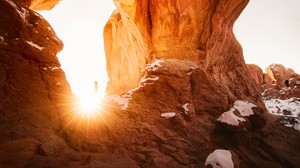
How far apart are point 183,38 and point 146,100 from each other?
5.34 m

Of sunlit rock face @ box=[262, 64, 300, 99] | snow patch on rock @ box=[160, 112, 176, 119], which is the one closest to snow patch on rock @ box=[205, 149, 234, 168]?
snow patch on rock @ box=[160, 112, 176, 119]

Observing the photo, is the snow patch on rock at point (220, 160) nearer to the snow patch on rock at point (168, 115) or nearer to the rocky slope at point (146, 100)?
the rocky slope at point (146, 100)

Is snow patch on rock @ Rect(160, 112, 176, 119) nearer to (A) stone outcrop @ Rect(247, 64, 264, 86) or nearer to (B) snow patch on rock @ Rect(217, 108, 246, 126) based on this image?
(B) snow patch on rock @ Rect(217, 108, 246, 126)

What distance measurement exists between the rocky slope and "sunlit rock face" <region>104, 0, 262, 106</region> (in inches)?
2.6

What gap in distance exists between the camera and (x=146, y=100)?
1381 cm

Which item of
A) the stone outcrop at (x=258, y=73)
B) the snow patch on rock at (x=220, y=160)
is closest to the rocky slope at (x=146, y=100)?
the snow patch on rock at (x=220, y=160)

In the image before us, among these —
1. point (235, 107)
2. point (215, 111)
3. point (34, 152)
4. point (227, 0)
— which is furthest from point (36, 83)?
point (227, 0)

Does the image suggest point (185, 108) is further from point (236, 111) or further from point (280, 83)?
point (280, 83)

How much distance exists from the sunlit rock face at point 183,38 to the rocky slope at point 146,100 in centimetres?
6

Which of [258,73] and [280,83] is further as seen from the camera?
[280,83]

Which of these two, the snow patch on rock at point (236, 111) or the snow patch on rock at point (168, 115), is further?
the snow patch on rock at point (236, 111)

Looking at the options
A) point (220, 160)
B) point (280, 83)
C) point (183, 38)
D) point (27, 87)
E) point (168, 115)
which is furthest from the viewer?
point (280, 83)

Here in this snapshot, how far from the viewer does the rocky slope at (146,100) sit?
9.73m

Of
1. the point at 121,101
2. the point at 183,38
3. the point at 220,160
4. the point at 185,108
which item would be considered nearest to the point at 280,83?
the point at 183,38
